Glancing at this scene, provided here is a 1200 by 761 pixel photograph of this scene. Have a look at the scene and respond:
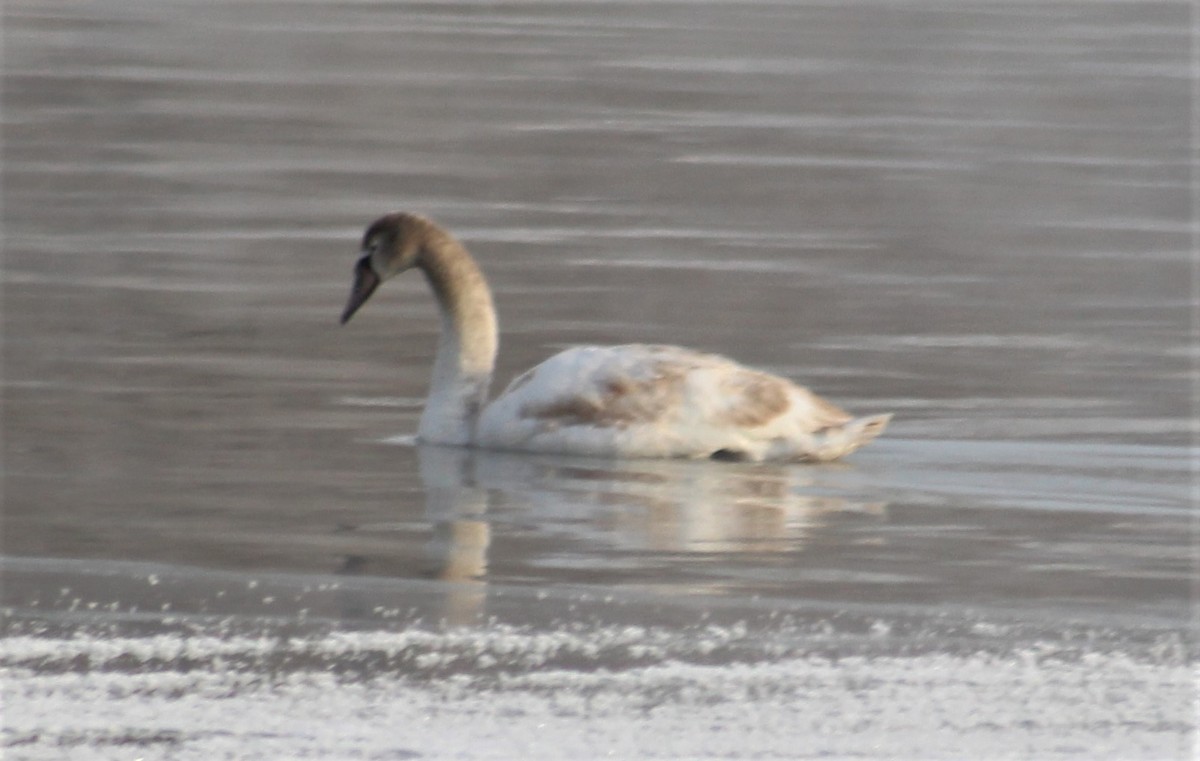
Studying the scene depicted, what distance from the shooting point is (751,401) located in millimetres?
10406

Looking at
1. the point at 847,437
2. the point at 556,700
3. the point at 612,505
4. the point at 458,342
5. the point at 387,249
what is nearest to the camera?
the point at 556,700

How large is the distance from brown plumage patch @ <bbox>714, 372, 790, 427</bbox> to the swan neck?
40.2 inches

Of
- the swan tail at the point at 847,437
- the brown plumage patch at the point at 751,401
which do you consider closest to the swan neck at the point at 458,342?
the brown plumage patch at the point at 751,401

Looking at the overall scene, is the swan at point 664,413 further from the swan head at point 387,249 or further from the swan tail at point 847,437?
the swan head at point 387,249

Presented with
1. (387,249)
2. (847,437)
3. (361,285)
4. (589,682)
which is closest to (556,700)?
(589,682)

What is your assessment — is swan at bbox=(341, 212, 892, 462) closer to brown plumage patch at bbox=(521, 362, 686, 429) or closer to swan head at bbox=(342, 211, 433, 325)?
brown plumage patch at bbox=(521, 362, 686, 429)

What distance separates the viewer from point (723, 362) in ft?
34.7

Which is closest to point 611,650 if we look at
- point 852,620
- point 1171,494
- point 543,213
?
point 852,620

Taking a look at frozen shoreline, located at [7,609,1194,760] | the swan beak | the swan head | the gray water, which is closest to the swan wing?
the gray water

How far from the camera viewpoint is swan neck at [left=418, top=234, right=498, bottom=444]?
35.6 ft

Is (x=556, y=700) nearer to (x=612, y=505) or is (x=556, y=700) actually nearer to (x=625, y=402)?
(x=612, y=505)

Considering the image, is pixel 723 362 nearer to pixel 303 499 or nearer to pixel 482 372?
pixel 482 372

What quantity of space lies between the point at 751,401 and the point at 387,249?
1831 mm

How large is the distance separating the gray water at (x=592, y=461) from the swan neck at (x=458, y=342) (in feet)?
0.77
